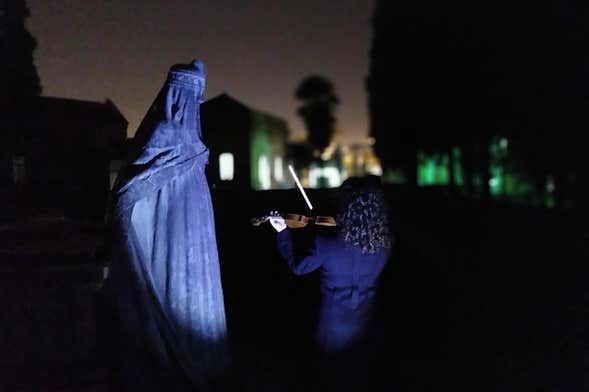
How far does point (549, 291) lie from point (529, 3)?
1938 cm

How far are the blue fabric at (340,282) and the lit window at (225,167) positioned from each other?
1.50 m

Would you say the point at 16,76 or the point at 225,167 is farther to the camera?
the point at 225,167

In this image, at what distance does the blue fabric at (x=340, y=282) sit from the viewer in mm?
3424

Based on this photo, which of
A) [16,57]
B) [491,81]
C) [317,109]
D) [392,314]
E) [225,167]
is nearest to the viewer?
[16,57]

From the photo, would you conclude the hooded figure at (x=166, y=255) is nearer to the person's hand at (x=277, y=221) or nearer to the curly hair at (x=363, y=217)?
the person's hand at (x=277, y=221)

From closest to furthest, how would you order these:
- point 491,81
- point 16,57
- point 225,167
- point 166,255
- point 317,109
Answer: point 166,255 < point 16,57 < point 225,167 < point 491,81 < point 317,109

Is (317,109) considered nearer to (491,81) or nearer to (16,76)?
(491,81)

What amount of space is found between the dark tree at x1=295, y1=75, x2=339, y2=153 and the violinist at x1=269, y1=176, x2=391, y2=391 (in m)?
46.2

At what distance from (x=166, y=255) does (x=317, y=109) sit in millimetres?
49493

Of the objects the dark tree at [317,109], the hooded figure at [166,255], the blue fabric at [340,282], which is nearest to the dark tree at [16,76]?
the hooded figure at [166,255]

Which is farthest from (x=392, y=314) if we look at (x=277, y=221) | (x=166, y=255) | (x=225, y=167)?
(x=166, y=255)

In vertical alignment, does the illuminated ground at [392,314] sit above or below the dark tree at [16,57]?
below

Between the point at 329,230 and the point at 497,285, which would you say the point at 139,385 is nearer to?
the point at 329,230

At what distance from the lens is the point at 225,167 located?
5.06m
